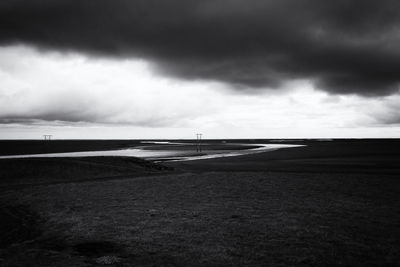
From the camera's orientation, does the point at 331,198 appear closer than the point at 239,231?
No

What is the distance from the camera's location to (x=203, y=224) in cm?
1210

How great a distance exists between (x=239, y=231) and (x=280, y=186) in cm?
1103

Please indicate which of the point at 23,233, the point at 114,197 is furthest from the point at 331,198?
the point at 23,233

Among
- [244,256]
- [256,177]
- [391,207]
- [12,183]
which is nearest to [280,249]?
[244,256]

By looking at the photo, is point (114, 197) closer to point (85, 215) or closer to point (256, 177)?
point (85, 215)

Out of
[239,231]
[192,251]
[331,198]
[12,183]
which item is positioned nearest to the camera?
[192,251]

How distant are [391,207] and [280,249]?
841 centimetres

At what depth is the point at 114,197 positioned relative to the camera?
18047 mm

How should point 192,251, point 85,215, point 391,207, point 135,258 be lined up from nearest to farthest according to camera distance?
1. point 135,258
2. point 192,251
3. point 85,215
4. point 391,207

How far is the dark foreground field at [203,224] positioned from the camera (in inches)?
344

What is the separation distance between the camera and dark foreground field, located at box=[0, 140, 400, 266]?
8742 mm

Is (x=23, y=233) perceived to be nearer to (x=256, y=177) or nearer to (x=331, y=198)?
(x=331, y=198)

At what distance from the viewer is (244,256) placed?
875cm

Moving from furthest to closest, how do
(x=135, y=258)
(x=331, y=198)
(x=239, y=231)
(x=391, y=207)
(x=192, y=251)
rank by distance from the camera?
(x=331, y=198) → (x=391, y=207) → (x=239, y=231) → (x=192, y=251) → (x=135, y=258)
